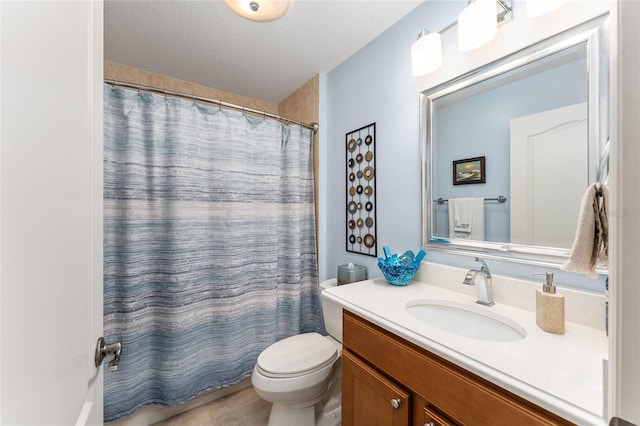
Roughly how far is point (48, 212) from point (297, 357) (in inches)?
49.6

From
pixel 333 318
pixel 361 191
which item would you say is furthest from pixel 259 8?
pixel 333 318

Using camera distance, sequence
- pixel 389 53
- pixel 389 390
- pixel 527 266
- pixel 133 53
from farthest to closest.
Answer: pixel 133 53, pixel 389 53, pixel 527 266, pixel 389 390

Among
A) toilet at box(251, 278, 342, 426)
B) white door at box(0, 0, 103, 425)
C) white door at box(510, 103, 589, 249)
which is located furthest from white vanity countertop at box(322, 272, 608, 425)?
white door at box(0, 0, 103, 425)

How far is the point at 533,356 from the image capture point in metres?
0.68

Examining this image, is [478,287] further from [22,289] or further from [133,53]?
[133,53]

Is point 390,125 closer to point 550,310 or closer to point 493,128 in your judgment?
point 493,128

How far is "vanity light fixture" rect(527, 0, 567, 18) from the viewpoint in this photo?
89 cm

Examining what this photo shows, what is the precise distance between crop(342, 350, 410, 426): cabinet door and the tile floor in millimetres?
740

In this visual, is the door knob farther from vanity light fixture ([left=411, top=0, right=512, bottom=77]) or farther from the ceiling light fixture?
vanity light fixture ([left=411, top=0, right=512, bottom=77])

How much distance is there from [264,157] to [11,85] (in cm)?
154

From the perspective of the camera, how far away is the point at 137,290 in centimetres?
141

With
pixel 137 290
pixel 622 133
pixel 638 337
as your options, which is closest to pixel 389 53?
pixel 622 133

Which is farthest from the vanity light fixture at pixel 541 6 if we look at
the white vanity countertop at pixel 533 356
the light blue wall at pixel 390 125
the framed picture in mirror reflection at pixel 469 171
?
the white vanity countertop at pixel 533 356

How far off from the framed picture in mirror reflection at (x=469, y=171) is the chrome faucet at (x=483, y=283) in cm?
39
